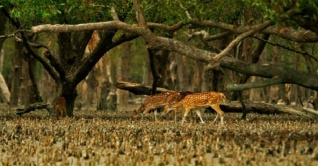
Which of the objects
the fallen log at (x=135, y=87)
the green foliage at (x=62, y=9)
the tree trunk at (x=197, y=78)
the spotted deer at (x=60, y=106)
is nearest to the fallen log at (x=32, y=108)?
the spotted deer at (x=60, y=106)

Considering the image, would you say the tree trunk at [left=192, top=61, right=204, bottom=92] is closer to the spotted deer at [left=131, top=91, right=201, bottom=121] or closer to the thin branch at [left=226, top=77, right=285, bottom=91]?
the spotted deer at [left=131, top=91, right=201, bottom=121]

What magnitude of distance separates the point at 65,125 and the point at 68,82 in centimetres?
536

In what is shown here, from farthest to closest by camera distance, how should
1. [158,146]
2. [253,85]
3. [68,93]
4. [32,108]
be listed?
1. [68,93]
2. [32,108]
3. [253,85]
4. [158,146]

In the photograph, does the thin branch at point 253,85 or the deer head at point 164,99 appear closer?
the thin branch at point 253,85

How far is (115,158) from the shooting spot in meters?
11.9

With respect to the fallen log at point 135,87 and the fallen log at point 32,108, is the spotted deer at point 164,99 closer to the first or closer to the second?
the fallen log at point 32,108

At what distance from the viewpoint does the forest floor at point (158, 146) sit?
11.8 m

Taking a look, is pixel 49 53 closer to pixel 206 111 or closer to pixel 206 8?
pixel 206 8

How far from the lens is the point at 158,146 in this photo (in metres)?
13.5

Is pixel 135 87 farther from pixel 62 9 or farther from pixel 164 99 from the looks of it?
pixel 62 9

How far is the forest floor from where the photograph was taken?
38.8 feet

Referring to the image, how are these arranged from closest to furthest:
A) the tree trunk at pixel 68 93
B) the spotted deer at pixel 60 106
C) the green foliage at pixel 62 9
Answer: the green foliage at pixel 62 9 → the spotted deer at pixel 60 106 → the tree trunk at pixel 68 93

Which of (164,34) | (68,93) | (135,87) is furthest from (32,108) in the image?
(135,87)

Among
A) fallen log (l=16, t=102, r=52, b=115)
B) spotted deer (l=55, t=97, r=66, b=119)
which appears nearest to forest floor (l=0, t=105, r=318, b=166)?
spotted deer (l=55, t=97, r=66, b=119)
